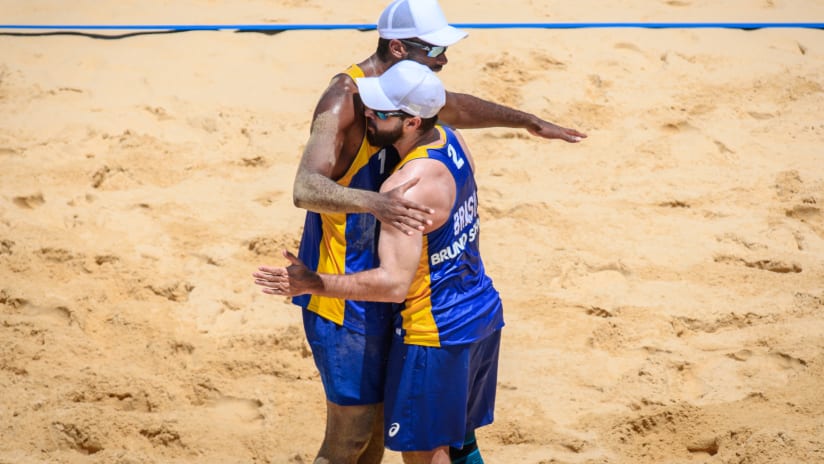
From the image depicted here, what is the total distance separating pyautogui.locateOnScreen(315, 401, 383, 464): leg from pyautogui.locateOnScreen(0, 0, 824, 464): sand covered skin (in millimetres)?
752

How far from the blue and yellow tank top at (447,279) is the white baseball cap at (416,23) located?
501 mm

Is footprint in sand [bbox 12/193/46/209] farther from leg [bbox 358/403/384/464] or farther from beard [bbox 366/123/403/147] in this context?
beard [bbox 366/123/403/147]

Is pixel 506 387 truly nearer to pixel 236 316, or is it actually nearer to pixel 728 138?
pixel 236 316

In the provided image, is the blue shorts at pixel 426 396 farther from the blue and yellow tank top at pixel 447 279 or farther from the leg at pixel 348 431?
the leg at pixel 348 431

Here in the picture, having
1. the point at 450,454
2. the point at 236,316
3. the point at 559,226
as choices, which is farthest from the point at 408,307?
the point at 559,226

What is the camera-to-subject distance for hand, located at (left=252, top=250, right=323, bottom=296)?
3.59 meters

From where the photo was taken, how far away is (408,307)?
3828 millimetres

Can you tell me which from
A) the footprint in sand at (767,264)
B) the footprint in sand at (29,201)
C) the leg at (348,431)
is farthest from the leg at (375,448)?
the footprint in sand at (29,201)

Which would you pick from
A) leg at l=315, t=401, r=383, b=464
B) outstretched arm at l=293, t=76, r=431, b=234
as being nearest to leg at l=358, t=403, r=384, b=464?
leg at l=315, t=401, r=383, b=464

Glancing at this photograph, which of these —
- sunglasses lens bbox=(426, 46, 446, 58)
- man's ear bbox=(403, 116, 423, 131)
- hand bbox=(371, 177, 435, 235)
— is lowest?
hand bbox=(371, 177, 435, 235)

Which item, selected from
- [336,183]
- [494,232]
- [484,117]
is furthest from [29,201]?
[336,183]

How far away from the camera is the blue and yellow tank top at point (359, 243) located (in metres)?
3.96

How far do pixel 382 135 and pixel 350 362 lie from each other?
2.73ft

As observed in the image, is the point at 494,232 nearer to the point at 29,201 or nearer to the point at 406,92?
→ the point at 29,201
